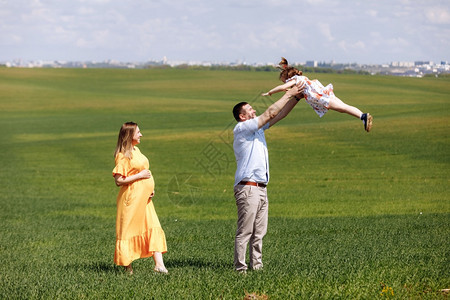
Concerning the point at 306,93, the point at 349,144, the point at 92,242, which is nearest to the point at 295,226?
the point at 92,242

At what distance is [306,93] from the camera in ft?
27.2

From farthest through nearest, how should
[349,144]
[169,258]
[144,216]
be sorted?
[349,144] → [169,258] → [144,216]

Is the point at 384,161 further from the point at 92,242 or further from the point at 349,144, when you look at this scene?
the point at 92,242

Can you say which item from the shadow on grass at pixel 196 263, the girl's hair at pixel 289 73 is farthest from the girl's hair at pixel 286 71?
the shadow on grass at pixel 196 263

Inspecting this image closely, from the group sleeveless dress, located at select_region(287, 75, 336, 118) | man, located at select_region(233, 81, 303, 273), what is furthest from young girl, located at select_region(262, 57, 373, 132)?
man, located at select_region(233, 81, 303, 273)

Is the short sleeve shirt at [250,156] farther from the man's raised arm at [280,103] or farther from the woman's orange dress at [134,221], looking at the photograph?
the woman's orange dress at [134,221]

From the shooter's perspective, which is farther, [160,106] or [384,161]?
[160,106]

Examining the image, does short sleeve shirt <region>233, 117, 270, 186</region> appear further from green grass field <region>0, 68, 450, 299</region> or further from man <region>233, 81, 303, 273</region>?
green grass field <region>0, 68, 450, 299</region>

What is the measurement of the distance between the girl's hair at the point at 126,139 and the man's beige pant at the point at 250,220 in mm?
1626

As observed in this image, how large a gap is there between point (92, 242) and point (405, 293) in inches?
327

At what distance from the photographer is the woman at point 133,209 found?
955cm

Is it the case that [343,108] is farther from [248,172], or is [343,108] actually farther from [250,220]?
[250,220]

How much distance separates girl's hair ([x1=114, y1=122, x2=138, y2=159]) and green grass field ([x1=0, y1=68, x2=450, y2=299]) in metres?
1.65

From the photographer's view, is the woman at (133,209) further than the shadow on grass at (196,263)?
No
